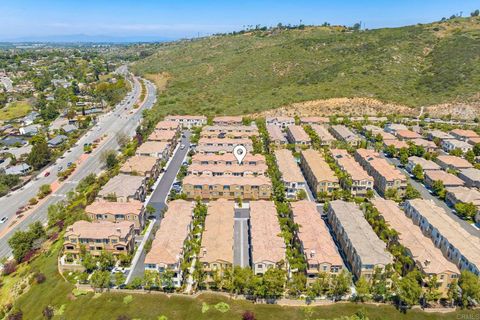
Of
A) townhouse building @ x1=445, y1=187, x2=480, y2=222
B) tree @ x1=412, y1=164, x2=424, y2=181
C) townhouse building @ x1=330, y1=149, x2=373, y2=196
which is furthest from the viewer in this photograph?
tree @ x1=412, y1=164, x2=424, y2=181

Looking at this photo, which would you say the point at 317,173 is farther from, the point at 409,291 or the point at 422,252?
the point at 409,291

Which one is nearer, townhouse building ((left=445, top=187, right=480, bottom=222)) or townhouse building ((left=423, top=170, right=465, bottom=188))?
townhouse building ((left=445, top=187, right=480, bottom=222))

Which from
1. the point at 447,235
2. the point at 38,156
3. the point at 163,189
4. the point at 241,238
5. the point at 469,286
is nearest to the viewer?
the point at 469,286

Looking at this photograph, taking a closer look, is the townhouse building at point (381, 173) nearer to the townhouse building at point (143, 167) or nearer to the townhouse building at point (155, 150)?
the townhouse building at point (155, 150)

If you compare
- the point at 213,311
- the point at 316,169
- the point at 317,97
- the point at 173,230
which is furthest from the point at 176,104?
the point at 213,311

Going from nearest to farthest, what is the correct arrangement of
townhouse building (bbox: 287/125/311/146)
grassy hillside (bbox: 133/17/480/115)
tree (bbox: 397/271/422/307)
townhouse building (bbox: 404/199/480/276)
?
tree (bbox: 397/271/422/307), townhouse building (bbox: 404/199/480/276), townhouse building (bbox: 287/125/311/146), grassy hillside (bbox: 133/17/480/115)

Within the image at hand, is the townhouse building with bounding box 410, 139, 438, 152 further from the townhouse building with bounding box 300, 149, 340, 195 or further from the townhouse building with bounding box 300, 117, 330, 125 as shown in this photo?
the townhouse building with bounding box 300, 117, 330, 125

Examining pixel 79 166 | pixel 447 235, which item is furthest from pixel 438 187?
pixel 79 166

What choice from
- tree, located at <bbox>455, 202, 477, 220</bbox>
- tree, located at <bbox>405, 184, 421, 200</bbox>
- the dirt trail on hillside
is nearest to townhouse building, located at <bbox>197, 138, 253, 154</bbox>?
the dirt trail on hillside
